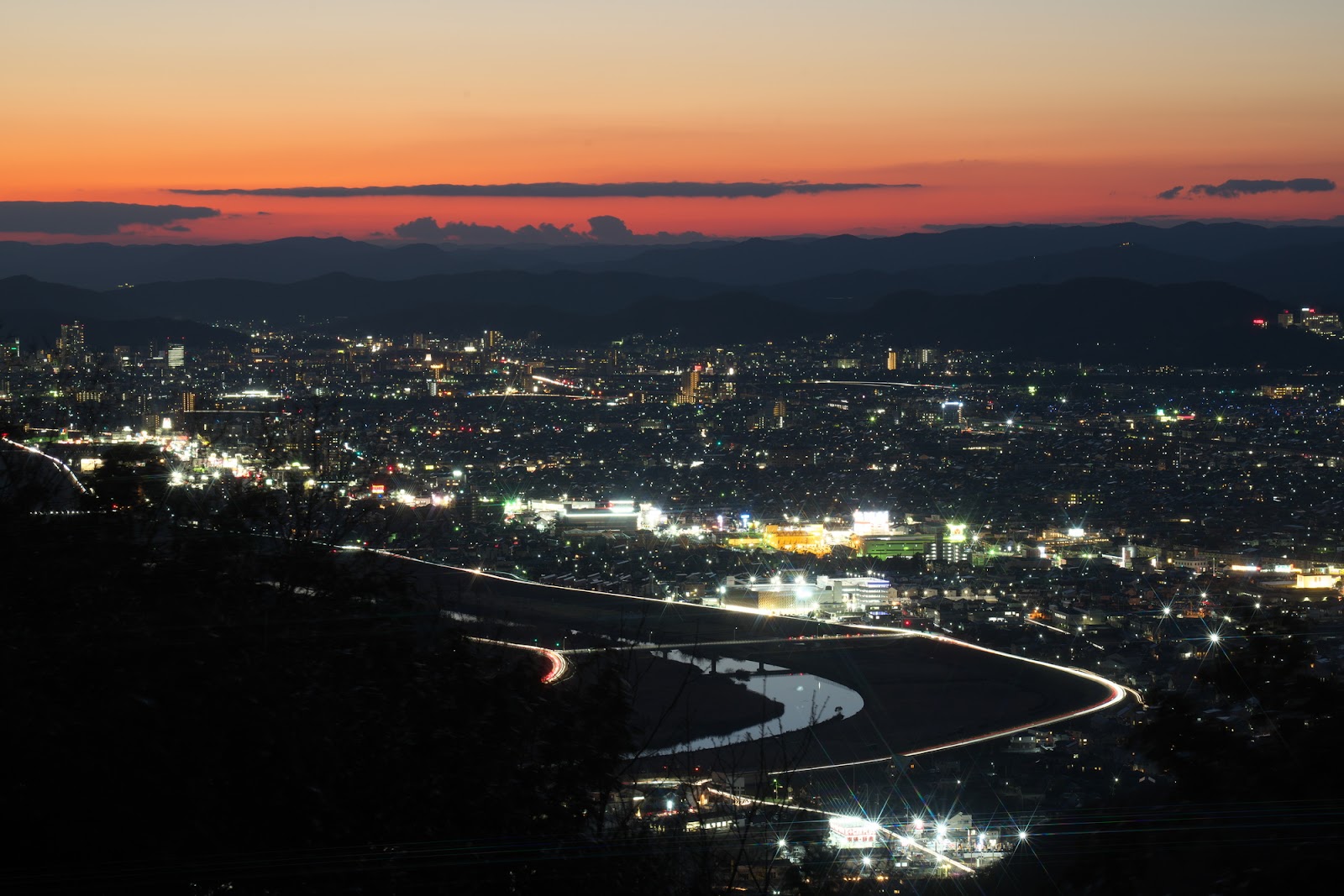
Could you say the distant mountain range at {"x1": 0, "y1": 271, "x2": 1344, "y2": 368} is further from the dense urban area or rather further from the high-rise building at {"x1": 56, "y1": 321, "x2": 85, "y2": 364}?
the high-rise building at {"x1": 56, "y1": 321, "x2": 85, "y2": 364}

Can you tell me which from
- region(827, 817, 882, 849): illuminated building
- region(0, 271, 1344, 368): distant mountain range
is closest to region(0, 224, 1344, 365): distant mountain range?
region(0, 271, 1344, 368): distant mountain range

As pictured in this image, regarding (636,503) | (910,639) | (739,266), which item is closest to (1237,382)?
(636,503)

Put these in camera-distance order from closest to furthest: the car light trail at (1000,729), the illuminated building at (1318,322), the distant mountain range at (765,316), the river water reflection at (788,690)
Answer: the car light trail at (1000,729) < the river water reflection at (788,690) < the distant mountain range at (765,316) < the illuminated building at (1318,322)

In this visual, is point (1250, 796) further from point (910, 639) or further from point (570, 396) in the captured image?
point (570, 396)

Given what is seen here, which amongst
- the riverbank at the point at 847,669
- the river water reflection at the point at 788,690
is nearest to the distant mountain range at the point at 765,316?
the riverbank at the point at 847,669

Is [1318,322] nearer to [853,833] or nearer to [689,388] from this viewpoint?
[689,388]

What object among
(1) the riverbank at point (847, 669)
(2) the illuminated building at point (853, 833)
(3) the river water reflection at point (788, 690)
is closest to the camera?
(2) the illuminated building at point (853, 833)

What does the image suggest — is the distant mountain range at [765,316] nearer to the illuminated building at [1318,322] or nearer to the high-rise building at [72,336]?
the illuminated building at [1318,322]
